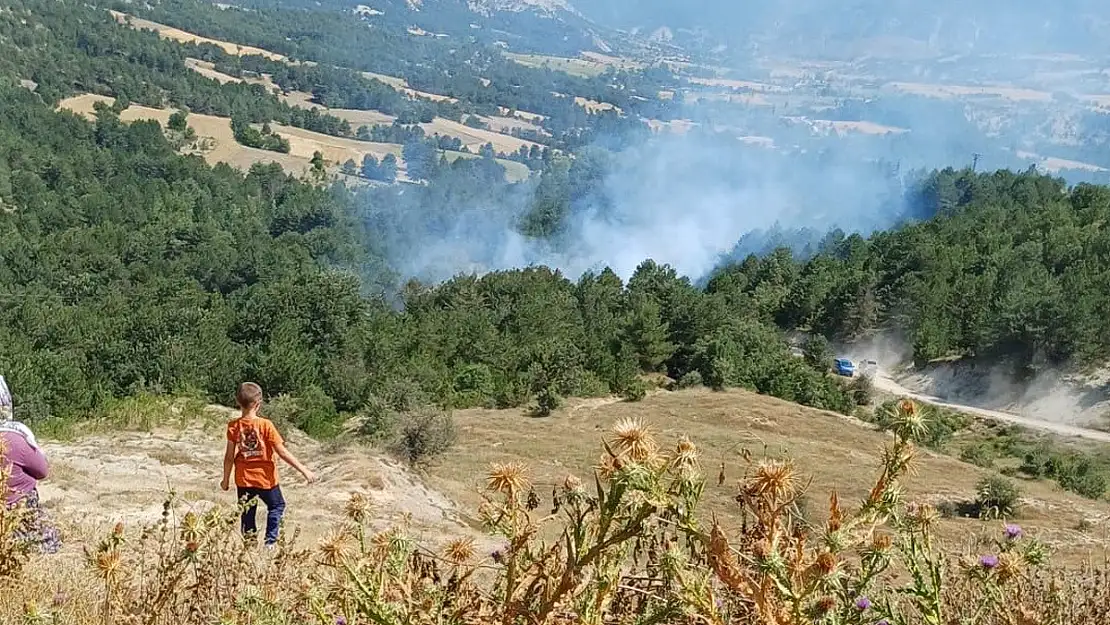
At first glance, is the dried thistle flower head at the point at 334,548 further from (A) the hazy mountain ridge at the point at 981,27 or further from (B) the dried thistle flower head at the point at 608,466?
(A) the hazy mountain ridge at the point at 981,27

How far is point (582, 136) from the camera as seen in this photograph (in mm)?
140500

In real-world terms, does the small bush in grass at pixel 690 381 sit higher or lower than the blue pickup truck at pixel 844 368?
higher

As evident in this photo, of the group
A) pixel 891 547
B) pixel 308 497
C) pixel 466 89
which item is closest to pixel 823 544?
pixel 891 547

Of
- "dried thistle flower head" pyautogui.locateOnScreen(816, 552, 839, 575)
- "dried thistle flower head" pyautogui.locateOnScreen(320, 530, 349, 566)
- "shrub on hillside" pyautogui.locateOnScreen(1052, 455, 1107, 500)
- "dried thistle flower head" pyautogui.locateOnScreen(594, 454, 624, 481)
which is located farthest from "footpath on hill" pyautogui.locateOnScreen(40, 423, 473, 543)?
"shrub on hillside" pyautogui.locateOnScreen(1052, 455, 1107, 500)

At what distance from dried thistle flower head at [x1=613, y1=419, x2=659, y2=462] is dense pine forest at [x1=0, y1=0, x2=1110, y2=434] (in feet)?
63.9

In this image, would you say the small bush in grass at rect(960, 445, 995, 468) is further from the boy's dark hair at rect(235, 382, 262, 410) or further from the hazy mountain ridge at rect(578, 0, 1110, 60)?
the hazy mountain ridge at rect(578, 0, 1110, 60)

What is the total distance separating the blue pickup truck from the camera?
127 ft

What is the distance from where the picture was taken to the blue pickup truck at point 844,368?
1529 inches

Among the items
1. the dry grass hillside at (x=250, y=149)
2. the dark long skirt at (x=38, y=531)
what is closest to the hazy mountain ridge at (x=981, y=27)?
the dry grass hillside at (x=250, y=149)

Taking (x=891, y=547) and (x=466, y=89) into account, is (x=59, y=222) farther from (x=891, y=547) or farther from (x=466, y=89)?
(x=466, y=89)

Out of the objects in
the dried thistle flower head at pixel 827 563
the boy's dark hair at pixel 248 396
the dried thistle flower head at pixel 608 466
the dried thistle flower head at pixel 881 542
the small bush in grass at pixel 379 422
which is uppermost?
the dried thistle flower head at pixel 608 466

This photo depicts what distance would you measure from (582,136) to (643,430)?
465 ft

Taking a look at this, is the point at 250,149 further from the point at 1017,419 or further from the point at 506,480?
the point at 506,480

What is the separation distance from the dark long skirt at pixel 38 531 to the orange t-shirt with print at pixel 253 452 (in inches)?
60.4
